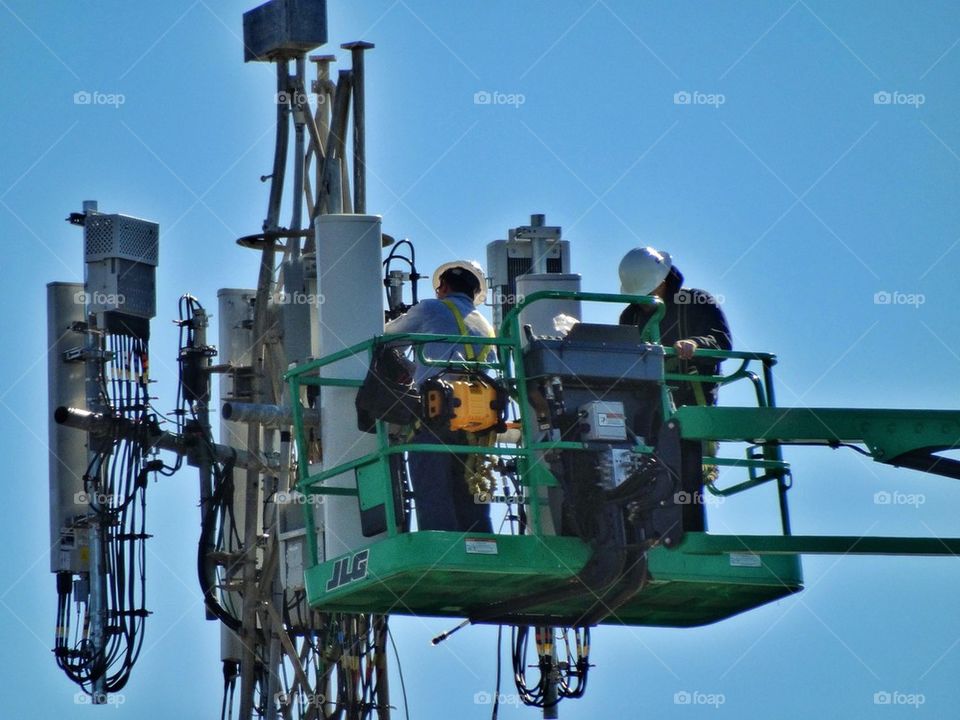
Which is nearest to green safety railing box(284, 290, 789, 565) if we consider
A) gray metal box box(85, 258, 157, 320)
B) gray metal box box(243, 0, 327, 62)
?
gray metal box box(85, 258, 157, 320)

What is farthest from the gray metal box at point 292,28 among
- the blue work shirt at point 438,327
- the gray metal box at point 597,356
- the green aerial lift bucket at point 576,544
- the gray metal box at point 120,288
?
the gray metal box at point 597,356

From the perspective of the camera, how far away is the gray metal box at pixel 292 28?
2772 centimetres

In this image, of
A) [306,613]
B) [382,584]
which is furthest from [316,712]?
[382,584]

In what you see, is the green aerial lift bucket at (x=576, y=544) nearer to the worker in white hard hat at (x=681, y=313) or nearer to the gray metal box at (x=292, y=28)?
the worker in white hard hat at (x=681, y=313)

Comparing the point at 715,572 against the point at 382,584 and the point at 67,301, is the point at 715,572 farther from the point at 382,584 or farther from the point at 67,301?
the point at 67,301

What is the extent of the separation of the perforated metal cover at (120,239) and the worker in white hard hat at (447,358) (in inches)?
202

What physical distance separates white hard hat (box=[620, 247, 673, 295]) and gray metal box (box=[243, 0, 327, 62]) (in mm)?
5876

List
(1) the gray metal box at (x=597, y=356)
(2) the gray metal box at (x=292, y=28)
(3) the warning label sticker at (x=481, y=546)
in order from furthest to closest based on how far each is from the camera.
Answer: (2) the gray metal box at (x=292, y=28) → (1) the gray metal box at (x=597, y=356) → (3) the warning label sticker at (x=481, y=546)

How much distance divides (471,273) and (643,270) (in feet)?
5.16

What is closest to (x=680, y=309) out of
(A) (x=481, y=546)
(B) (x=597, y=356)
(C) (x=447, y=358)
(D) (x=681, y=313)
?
(D) (x=681, y=313)

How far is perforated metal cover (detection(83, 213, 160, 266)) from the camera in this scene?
26.6 m

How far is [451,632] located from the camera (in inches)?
919

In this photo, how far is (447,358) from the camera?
21922 millimetres

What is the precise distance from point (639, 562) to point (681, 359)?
214cm
